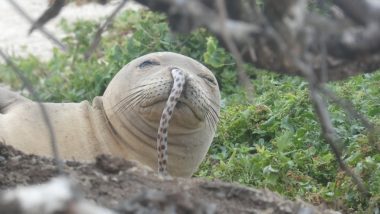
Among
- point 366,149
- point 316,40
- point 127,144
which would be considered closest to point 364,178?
point 366,149

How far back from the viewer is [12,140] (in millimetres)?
5906

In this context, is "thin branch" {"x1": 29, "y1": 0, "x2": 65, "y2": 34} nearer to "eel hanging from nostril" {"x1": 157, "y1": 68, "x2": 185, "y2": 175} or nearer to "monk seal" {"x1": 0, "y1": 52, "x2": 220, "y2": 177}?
"eel hanging from nostril" {"x1": 157, "y1": 68, "x2": 185, "y2": 175}

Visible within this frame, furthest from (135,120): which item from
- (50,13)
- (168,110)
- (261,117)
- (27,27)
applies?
(27,27)

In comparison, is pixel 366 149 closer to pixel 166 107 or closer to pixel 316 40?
pixel 166 107

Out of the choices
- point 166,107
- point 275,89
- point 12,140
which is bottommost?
point 12,140

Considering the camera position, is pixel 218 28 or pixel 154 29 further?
pixel 154 29

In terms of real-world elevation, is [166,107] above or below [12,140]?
above

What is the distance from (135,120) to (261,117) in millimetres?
1065

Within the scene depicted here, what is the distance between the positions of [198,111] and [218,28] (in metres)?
3.24

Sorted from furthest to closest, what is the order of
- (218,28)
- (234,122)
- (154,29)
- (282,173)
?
(154,29) < (234,122) < (282,173) < (218,28)

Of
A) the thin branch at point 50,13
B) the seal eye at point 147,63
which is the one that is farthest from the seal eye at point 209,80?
the thin branch at point 50,13

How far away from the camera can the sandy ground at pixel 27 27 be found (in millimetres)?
9977

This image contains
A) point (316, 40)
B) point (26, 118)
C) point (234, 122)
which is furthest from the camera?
point (234, 122)

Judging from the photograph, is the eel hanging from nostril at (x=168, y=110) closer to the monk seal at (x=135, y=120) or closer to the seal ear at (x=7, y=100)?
the monk seal at (x=135, y=120)
